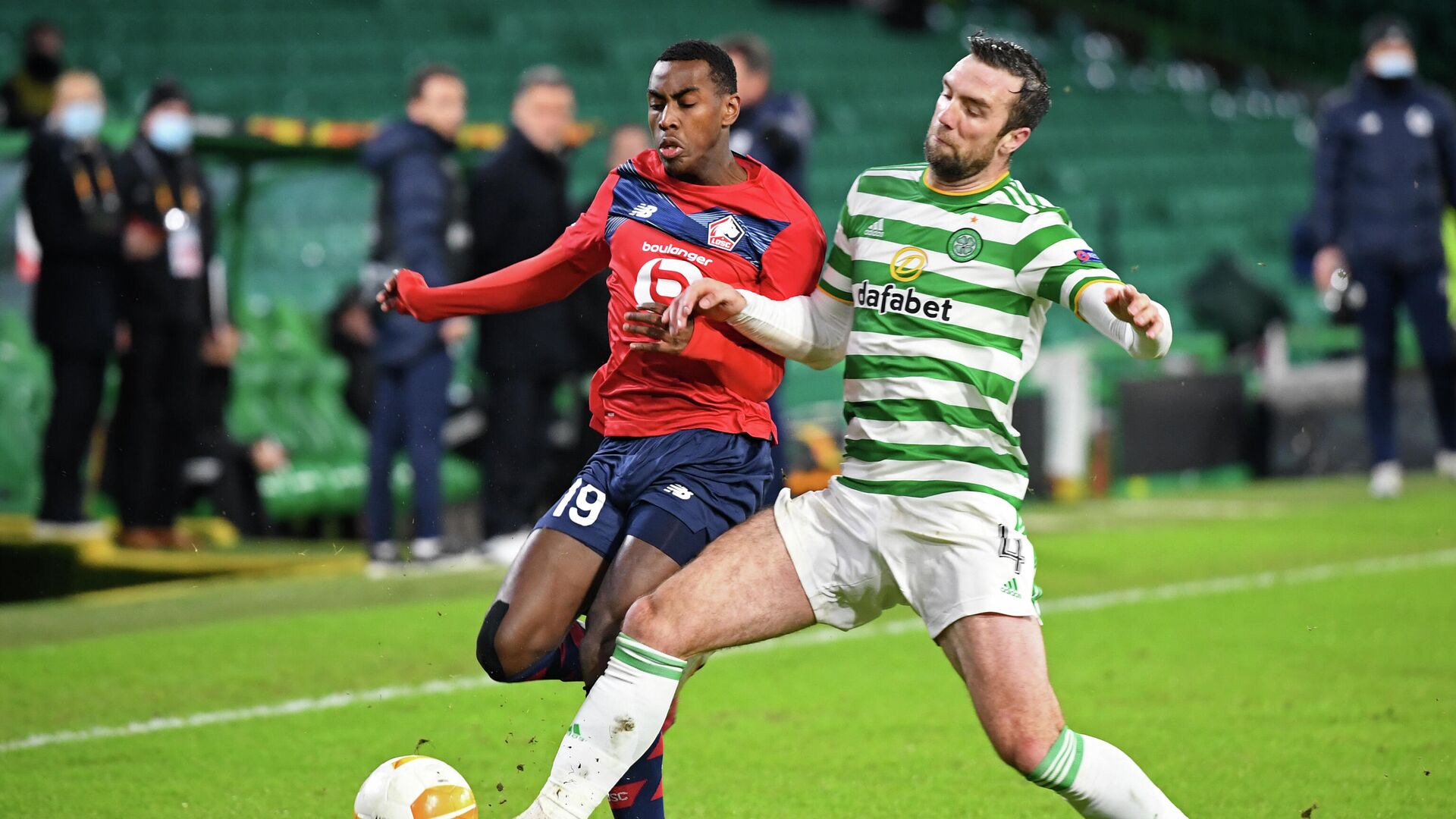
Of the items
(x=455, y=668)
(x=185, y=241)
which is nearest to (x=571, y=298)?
(x=185, y=241)

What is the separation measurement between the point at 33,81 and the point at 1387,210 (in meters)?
8.72

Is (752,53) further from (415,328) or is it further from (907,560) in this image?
(907,560)

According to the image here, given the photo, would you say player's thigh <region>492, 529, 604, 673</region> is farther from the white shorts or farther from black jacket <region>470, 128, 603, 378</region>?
black jacket <region>470, 128, 603, 378</region>

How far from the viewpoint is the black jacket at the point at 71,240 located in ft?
28.7

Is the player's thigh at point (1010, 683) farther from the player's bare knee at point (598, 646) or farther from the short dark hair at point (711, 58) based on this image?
the short dark hair at point (711, 58)

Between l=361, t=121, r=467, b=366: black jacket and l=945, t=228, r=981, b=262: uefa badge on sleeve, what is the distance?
496 cm

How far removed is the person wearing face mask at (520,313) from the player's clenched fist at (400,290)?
435 centimetres

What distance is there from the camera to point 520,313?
9.09 m

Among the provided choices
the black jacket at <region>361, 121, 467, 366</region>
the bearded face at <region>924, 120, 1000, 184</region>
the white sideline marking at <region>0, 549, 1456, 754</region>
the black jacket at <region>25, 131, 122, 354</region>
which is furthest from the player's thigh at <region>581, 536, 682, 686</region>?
the black jacket at <region>25, 131, 122, 354</region>

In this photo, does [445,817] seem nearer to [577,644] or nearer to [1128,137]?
[577,644]

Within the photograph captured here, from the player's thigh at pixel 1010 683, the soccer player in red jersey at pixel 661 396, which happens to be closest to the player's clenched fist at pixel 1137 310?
the player's thigh at pixel 1010 683

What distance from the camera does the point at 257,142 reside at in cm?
1014

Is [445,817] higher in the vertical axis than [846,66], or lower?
lower

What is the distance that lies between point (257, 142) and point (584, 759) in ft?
23.3
